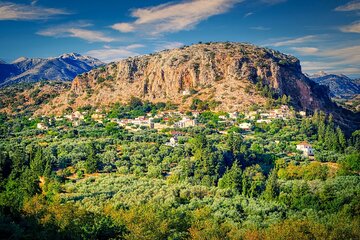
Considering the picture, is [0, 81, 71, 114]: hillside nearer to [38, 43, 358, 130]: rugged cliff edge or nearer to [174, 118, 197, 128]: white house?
[38, 43, 358, 130]: rugged cliff edge

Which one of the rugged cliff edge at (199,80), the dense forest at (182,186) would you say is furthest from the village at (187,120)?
the rugged cliff edge at (199,80)

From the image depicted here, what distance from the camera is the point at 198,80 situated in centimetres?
11544

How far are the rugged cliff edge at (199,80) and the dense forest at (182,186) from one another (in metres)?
30.7

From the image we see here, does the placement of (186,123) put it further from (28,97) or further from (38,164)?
(28,97)

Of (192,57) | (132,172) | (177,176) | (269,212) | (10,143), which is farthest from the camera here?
(192,57)

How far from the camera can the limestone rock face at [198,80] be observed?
108 meters

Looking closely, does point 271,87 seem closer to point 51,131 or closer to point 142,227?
point 51,131

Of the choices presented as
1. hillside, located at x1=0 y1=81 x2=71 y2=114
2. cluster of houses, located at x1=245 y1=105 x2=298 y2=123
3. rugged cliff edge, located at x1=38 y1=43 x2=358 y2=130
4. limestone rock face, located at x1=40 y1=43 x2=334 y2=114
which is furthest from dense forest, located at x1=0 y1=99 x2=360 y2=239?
hillside, located at x1=0 y1=81 x2=71 y2=114

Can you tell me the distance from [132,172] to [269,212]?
2267cm

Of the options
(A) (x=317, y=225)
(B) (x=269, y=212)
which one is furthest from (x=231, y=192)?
(A) (x=317, y=225)

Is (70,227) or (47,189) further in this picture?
(47,189)

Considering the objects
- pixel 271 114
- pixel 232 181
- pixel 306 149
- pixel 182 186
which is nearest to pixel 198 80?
pixel 271 114

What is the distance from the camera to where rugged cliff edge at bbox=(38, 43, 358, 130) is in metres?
108

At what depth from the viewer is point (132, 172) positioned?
48.3m
